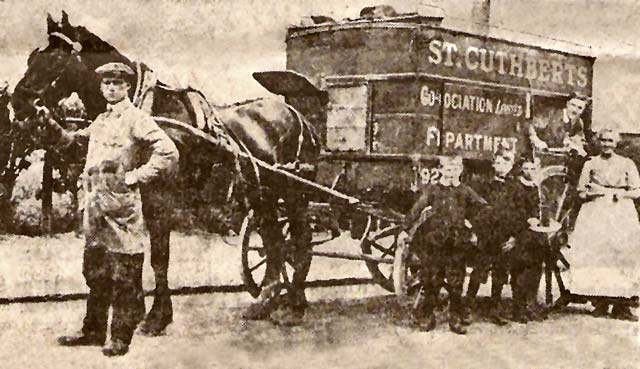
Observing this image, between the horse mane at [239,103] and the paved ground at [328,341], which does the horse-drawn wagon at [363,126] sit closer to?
Answer: the horse mane at [239,103]

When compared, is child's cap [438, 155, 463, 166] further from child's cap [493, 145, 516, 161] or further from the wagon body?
child's cap [493, 145, 516, 161]

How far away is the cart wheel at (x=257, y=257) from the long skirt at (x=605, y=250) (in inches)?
40.2

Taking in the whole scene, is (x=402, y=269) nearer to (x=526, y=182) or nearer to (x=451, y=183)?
(x=451, y=183)

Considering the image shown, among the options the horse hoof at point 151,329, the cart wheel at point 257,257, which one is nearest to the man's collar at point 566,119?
the cart wheel at point 257,257

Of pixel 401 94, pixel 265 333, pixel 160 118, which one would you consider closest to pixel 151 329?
pixel 265 333

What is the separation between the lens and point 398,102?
2822mm

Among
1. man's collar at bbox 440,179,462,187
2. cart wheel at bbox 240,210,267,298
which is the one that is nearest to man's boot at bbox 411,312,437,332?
man's collar at bbox 440,179,462,187

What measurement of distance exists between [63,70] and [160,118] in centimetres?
35

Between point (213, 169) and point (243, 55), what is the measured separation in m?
0.39

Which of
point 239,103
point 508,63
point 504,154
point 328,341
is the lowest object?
point 328,341

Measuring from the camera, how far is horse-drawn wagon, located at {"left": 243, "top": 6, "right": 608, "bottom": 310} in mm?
2809

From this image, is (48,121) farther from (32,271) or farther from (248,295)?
(248,295)

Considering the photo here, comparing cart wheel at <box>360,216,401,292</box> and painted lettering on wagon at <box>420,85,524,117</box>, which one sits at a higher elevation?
painted lettering on wagon at <box>420,85,524,117</box>

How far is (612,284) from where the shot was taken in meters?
3.01
